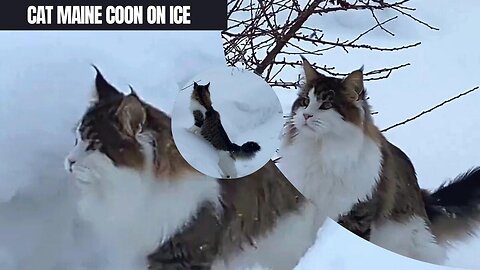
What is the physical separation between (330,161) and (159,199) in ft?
0.86

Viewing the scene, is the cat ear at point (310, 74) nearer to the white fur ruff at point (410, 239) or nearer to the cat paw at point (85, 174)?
the white fur ruff at point (410, 239)

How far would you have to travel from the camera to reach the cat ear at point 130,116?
1016mm

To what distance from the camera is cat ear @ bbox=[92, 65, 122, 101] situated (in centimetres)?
104

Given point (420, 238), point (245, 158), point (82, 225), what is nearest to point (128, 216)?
point (82, 225)

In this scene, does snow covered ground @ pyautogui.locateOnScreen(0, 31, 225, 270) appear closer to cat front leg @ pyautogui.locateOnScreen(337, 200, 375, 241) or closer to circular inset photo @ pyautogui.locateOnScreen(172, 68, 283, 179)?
circular inset photo @ pyautogui.locateOnScreen(172, 68, 283, 179)

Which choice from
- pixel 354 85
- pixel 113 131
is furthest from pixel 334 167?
pixel 113 131

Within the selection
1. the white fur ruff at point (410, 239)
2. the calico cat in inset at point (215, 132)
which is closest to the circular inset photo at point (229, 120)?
the calico cat in inset at point (215, 132)

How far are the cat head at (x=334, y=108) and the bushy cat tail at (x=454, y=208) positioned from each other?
0.16m

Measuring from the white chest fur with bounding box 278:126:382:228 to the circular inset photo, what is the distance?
0.14 feet

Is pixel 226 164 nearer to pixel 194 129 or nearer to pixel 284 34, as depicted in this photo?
pixel 194 129

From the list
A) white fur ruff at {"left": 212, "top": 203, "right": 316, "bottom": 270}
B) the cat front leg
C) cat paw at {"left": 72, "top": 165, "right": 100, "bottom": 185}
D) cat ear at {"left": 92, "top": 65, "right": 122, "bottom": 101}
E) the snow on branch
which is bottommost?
white fur ruff at {"left": 212, "top": 203, "right": 316, "bottom": 270}

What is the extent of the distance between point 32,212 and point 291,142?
16.1 inches

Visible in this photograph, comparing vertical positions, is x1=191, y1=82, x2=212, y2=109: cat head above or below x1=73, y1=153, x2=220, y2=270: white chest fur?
above

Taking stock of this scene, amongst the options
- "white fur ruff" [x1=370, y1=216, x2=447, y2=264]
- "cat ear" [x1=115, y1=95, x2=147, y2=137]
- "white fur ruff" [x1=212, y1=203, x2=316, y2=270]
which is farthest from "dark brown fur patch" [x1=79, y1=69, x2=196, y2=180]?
"white fur ruff" [x1=370, y1=216, x2=447, y2=264]
